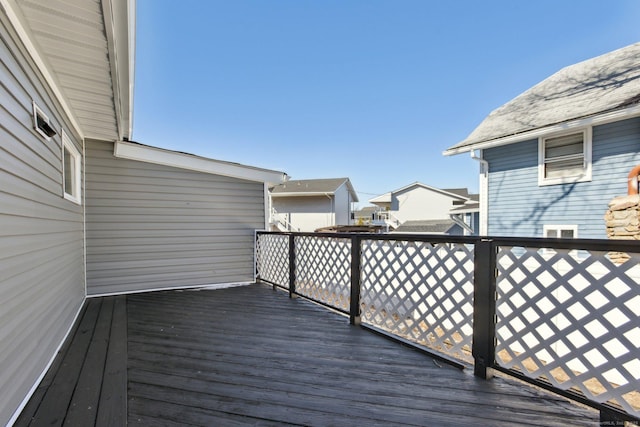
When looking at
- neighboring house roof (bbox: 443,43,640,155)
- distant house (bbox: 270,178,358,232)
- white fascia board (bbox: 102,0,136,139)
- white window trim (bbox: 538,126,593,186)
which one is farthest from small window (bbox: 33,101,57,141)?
distant house (bbox: 270,178,358,232)

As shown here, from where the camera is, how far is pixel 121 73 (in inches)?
90.4

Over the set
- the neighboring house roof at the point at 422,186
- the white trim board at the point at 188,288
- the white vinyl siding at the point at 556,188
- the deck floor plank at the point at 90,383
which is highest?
the neighboring house roof at the point at 422,186

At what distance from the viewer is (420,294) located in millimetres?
2475

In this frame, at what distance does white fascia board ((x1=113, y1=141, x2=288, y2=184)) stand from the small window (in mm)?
1929

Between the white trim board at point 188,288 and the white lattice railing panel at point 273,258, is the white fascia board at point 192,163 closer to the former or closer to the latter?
the white lattice railing panel at point 273,258

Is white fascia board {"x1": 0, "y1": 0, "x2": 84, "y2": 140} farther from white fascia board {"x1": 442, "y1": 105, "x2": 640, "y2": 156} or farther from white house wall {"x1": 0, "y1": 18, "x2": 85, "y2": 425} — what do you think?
white fascia board {"x1": 442, "y1": 105, "x2": 640, "y2": 156}

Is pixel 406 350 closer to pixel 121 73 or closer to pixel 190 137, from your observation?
pixel 121 73

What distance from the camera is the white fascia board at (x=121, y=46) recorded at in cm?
159

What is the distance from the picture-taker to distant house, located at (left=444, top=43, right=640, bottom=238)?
5.18m

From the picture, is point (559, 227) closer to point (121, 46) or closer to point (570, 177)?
point (570, 177)

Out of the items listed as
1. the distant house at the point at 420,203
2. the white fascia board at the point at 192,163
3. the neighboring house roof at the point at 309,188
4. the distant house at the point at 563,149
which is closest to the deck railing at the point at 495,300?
the white fascia board at the point at 192,163

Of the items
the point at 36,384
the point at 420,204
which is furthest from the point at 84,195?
the point at 420,204

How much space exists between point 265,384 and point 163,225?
360 cm

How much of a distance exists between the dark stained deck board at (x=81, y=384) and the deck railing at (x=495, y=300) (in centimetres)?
208
